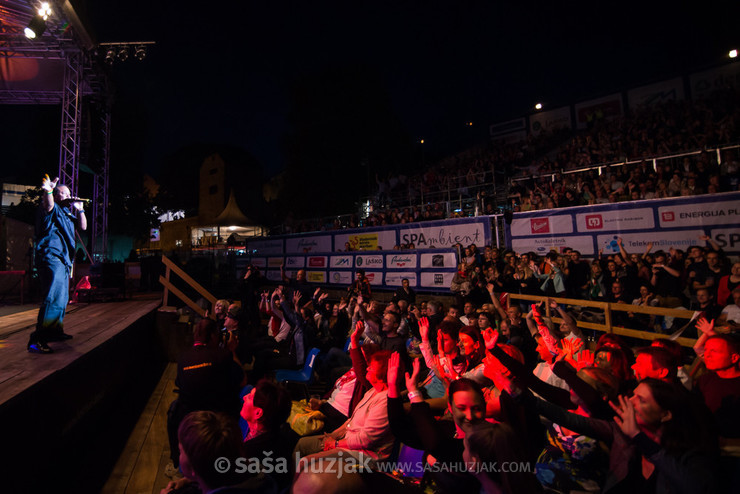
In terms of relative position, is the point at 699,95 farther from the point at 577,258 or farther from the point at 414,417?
the point at 414,417

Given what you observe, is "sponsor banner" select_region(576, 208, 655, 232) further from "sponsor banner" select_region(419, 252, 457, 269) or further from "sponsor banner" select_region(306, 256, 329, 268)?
"sponsor banner" select_region(306, 256, 329, 268)

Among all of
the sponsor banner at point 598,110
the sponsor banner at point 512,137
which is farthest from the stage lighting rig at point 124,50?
the sponsor banner at point 598,110

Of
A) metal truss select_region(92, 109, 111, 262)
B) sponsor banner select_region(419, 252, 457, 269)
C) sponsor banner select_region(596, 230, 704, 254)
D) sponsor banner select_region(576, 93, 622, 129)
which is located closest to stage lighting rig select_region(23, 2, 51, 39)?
metal truss select_region(92, 109, 111, 262)

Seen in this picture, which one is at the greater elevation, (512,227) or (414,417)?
(512,227)

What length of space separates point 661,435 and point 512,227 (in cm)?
901

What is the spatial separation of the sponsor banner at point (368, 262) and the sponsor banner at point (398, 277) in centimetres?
49

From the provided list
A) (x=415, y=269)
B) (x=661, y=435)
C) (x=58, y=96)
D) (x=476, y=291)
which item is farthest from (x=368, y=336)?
(x=58, y=96)

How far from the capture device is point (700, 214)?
782cm

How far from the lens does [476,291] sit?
323 inches

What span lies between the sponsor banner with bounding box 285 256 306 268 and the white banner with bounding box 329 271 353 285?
1.77 m

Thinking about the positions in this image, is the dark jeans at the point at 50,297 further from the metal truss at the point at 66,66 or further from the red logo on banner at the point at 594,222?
the red logo on banner at the point at 594,222

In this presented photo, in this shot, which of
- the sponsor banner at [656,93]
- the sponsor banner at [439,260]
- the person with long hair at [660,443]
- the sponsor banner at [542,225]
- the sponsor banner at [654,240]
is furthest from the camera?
the sponsor banner at [656,93]

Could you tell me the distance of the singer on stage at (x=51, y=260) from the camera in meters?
4.40

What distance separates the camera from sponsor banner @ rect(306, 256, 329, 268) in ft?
46.6
